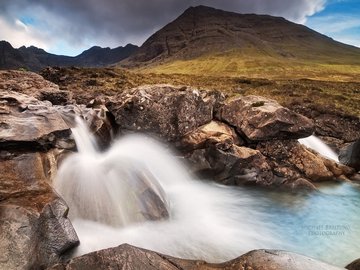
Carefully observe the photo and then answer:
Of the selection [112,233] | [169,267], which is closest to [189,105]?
[112,233]

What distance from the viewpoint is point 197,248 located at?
14.9 metres

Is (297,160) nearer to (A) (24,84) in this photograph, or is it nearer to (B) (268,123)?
(B) (268,123)

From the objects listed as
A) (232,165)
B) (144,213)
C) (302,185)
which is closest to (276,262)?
(144,213)

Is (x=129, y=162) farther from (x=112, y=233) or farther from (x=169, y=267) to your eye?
(x=169, y=267)

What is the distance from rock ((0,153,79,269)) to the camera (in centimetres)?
1146

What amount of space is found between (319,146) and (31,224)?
101 ft

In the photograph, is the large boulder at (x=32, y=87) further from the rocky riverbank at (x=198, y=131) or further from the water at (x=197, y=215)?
the water at (x=197, y=215)

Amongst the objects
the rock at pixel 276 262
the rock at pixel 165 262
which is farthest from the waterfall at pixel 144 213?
the rock at pixel 276 262

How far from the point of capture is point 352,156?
29594 mm

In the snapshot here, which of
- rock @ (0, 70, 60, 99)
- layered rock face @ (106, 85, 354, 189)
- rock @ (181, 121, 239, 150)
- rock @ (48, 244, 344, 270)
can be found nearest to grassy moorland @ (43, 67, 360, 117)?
rock @ (0, 70, 60, 99)

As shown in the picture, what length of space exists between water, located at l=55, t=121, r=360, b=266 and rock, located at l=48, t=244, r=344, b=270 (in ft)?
9.27

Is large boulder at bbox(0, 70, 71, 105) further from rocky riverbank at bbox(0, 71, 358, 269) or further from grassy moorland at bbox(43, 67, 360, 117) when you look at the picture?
grassy moorland at bbox(43, 67, 360, 117)

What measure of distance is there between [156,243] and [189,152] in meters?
11.2

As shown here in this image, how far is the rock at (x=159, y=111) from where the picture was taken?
25594 millimetres
